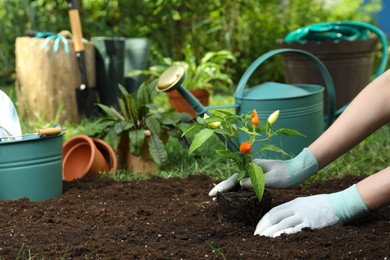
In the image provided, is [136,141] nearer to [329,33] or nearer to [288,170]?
[288,170]

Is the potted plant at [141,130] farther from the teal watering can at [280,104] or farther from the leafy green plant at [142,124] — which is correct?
the teal watering can at [280,104]

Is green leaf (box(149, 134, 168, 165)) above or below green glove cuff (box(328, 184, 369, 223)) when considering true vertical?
below

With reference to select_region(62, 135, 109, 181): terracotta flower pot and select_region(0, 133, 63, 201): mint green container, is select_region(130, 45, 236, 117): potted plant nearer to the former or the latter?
select_region(62, 135, 109, 181): terracotta flower pot

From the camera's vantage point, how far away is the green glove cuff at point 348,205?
2.02 m

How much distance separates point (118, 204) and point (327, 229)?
78 centimetres

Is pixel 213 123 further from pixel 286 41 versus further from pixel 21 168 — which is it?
pixel 286 41

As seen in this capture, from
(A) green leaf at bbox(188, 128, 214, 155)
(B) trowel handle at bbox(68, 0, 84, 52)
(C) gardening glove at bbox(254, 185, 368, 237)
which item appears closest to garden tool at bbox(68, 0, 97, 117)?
(B) trowel handle at bbox(68, 0, 84, 52)

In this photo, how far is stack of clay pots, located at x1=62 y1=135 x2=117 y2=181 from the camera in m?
2.92

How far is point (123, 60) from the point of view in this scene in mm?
4477

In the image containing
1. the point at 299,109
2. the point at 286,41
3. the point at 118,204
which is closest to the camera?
the point at 118,204

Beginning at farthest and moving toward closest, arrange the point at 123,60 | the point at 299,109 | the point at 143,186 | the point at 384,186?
the point at 123,60 < the point at 299,109 < the point at 143,186 < the point at 384,186

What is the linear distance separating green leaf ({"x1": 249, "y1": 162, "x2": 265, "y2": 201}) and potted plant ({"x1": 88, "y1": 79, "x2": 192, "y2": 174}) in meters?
0.93

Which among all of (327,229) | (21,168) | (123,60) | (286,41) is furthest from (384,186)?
(123,60)

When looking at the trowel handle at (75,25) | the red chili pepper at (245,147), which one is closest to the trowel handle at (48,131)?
the red chili pepper at (245,147)
